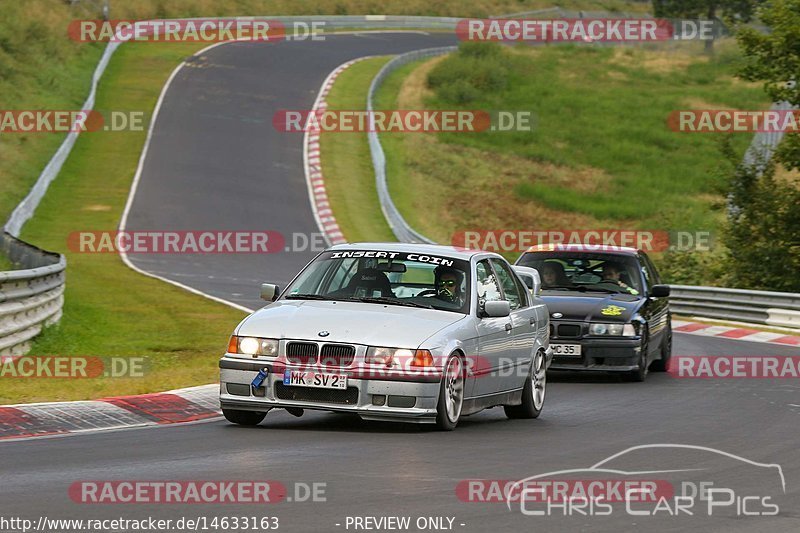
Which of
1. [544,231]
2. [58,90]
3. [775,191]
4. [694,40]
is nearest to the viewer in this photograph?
[775,191]

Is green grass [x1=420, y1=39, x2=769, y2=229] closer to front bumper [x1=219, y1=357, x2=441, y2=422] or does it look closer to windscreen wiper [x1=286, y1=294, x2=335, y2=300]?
windscreen wiper [x1=286, y1=294, x2=335, y2=300]

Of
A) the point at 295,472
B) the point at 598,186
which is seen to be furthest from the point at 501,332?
the point at 598,186

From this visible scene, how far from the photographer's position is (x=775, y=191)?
30031mm

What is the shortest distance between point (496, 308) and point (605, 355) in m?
5.36

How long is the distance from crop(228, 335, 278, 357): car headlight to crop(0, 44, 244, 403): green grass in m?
2.35

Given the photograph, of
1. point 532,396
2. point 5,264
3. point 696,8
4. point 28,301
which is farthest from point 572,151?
point 532,396

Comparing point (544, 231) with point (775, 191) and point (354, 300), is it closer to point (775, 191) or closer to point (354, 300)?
point (775, 191)

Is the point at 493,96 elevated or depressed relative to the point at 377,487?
elevated

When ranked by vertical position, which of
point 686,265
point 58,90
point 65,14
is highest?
point 65,14

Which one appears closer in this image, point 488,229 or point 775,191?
point 775,191

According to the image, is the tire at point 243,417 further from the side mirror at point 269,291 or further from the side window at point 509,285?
the side window at point 509,285

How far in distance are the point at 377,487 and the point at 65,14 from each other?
180 feet

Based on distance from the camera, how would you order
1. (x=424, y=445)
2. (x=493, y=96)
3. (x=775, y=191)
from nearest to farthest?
(x=424, y=445) < (x=775, y=191) < (x=493, y=96)

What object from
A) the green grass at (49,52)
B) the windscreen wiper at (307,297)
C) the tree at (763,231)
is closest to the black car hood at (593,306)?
the windscreen wiper at (307,297)
